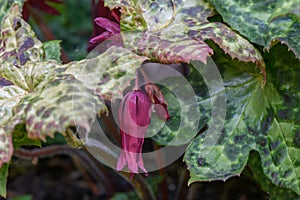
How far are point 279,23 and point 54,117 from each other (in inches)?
17.3

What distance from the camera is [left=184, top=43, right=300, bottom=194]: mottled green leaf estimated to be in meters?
0.85

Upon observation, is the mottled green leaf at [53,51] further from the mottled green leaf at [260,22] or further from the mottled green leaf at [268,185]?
the mottled green leaf at [268,185]

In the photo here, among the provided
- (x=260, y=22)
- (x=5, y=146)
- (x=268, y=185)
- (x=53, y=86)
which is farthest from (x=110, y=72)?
(x=268, y=185)

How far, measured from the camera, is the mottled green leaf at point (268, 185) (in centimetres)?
94

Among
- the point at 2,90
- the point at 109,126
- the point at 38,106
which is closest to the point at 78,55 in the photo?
the point at 109,126

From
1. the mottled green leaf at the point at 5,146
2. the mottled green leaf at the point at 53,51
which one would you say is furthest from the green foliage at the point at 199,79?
the mottled green leaf at the point at 53,51

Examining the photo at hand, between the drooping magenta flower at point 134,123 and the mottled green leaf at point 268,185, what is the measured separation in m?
0.29

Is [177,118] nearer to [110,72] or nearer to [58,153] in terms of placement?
[110,72]

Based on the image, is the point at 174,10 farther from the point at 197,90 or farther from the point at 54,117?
the point at 54,117

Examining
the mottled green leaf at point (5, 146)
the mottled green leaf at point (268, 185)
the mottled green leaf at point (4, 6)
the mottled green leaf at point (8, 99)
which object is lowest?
the mottled green leaf at point (268, 185)

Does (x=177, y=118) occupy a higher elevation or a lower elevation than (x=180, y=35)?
lower

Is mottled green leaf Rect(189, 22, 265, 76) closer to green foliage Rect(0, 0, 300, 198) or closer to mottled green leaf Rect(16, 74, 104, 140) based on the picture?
green foliage Rect(0, 0, 300, 198)

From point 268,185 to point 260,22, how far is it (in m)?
0.33

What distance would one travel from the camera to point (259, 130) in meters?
0.89
